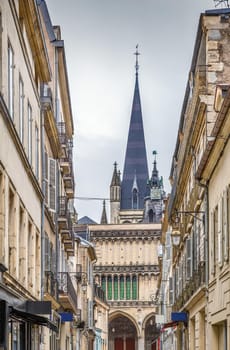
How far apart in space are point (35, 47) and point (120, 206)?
155 metres

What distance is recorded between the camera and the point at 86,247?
74.7 meters

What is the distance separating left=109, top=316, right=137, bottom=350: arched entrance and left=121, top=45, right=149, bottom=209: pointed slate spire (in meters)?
47.9

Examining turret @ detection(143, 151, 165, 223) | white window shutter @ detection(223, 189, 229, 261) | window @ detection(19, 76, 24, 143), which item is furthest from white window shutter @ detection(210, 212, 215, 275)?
turret @ detection(143, 151, 165, 223)

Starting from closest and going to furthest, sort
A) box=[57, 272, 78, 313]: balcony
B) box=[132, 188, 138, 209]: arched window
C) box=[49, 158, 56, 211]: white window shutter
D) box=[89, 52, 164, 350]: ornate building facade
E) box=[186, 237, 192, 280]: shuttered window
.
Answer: box=[49, 158, 56, 211]: white window shutter → box=[186, 237, 192, 280]: shuttered window → box=[57, 272, 78, 313]: balcony → box=[89, 52, 164, 350]: ornate building facade → box=[132, 188, 138, 209]: arched window

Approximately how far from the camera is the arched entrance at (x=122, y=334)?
135125mm

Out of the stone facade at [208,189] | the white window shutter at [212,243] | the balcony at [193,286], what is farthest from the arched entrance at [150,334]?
the white window shutter at [212,243]

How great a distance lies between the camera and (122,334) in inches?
5379

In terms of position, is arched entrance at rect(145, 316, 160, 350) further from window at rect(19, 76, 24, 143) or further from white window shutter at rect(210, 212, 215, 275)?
window at rect(19, 76, 24, 143)

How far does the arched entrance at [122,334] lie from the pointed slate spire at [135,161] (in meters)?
47.9

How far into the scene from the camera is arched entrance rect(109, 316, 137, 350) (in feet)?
443

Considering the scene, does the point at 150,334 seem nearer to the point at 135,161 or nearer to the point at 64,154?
the point at 135,161

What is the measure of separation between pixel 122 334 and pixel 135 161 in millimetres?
53055

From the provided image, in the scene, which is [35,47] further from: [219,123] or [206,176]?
[219,123]

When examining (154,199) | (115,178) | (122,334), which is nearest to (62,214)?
(122,334)
